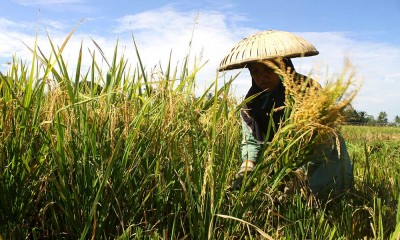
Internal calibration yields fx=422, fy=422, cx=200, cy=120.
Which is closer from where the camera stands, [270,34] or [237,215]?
[237,215]

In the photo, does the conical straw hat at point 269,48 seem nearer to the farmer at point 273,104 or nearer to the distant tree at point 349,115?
the farmer at point 273,104

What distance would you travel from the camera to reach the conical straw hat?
1.88 meters

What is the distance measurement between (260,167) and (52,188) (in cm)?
75

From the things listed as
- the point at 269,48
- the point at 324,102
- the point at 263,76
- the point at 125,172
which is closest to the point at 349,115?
the point at 324,102

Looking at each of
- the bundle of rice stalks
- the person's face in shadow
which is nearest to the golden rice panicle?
the bundle of rice stalks

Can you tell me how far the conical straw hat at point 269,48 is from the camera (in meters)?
1.88

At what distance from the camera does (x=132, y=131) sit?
155cm

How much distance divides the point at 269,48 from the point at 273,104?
0.33 metres

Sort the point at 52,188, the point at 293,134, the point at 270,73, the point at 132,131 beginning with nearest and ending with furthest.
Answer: the point at 52,188 < the point at 132,131 < the point at 293,134 < the point at 270,73

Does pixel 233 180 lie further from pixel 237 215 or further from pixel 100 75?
pixel 100 75

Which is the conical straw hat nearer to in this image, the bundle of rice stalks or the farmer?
the farmer

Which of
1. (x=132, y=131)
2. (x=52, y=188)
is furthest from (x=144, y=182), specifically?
(x=52, y=188)

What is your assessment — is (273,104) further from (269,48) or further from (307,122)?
(307,122)

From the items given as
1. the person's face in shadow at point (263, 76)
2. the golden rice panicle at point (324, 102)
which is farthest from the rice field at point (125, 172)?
the person's face in shadow at point (263, 76)
